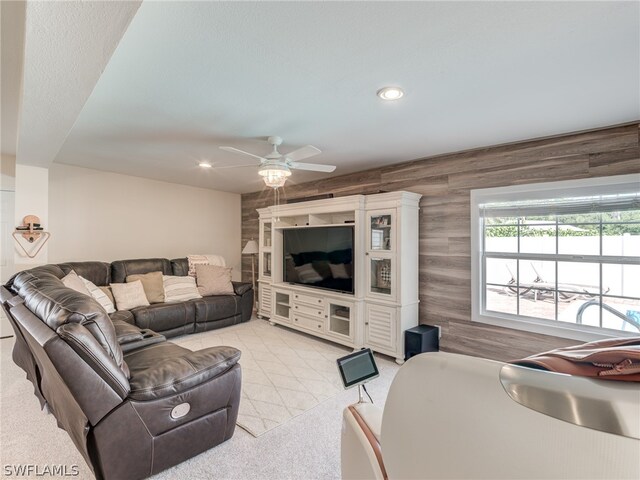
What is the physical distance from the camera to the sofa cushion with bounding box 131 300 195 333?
3855 mm

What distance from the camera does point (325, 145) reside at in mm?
3217

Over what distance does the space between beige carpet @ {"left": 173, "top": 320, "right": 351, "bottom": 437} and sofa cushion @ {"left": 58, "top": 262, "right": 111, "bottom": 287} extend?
1.39 m

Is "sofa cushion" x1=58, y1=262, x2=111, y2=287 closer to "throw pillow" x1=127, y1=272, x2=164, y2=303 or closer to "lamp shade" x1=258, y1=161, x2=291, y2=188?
"throw pillow" x1=127, y1=272, x2=164, y2=303

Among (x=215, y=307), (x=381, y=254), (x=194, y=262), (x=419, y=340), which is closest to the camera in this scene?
(x=419, y=340)

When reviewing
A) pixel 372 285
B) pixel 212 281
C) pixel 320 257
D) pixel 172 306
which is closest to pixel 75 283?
pixel 172 306

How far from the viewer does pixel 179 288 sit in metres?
4.53

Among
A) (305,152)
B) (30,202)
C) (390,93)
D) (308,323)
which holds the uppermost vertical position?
(390,93)

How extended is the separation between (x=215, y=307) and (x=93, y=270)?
5.56ft

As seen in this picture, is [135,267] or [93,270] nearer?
[93,270]

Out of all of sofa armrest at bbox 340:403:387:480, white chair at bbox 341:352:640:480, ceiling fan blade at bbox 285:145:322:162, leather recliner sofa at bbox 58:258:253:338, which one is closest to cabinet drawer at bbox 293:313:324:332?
leather recliner sofa at bbox 58:258:253:338

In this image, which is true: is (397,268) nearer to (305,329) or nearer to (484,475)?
(305,329)

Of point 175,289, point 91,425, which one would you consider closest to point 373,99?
point 91,425
